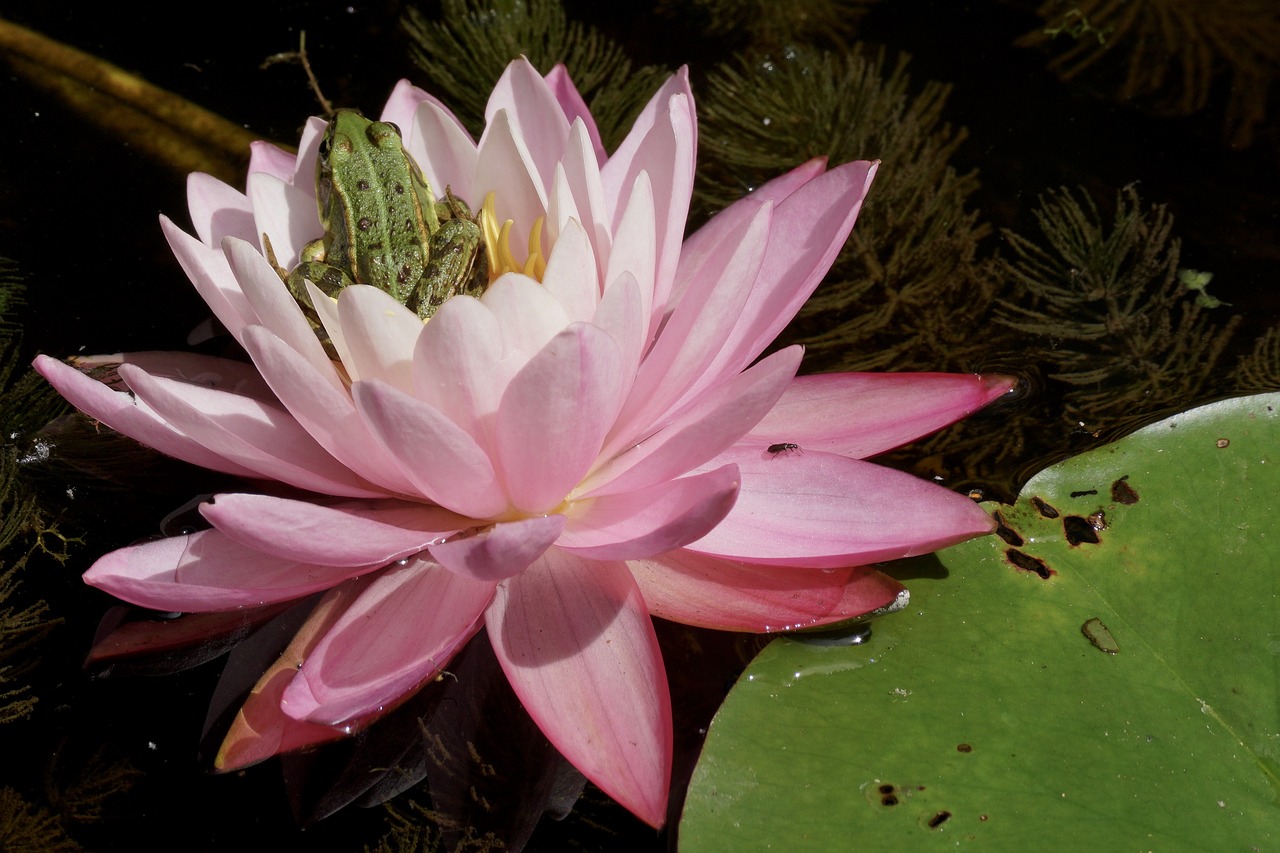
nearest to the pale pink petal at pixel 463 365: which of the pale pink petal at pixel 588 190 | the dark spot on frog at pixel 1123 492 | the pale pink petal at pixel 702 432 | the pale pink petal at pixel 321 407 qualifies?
the pale pink petal at pixel 321 407

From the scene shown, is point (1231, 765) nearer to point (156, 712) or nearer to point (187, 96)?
point (156, 712)

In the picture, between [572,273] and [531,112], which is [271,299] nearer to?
[572,273]

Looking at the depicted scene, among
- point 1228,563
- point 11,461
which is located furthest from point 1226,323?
point 11,461

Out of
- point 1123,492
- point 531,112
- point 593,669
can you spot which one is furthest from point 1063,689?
point 531,112

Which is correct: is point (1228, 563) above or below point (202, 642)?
above

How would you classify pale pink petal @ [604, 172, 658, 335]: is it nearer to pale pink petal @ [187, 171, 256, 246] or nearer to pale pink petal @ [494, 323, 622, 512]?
pale pink petal @ [494, 323, 622, 512]

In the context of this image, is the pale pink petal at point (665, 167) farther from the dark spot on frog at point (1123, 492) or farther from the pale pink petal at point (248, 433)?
the dark spot on frog at point (1123, 492)

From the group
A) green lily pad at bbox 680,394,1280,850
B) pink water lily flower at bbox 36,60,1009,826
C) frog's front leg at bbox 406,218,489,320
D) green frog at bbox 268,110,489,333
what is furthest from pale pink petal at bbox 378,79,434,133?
green lily pad at bbox 680,394,1280,850
